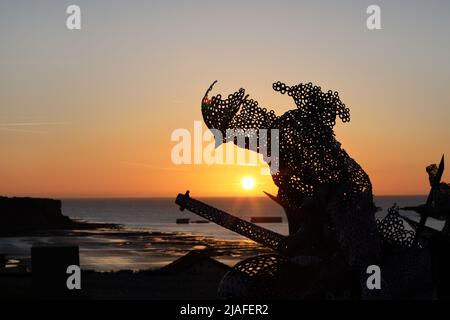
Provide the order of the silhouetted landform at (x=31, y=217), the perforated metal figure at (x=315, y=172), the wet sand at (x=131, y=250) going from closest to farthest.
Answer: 1. the perforated metal figure at (x=315, y=172)
2. the wet sand at (x=131, y=250)
3. the silhouetted landform at (x=31, y=217)

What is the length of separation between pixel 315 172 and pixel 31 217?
91.5 m

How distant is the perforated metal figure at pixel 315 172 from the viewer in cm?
1408

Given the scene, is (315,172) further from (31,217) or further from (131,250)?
(31,217)

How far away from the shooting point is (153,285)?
69.8ft

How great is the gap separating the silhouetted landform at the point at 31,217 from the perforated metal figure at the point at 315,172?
84422 mm

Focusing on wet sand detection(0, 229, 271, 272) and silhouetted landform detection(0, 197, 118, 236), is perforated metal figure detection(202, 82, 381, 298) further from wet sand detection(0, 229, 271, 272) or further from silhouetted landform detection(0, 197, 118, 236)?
silhouetted landform detection(0, 197, 118, 236)

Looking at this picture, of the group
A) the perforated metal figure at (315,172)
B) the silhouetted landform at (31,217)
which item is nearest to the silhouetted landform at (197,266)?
the perforated metal figure at (315,172)

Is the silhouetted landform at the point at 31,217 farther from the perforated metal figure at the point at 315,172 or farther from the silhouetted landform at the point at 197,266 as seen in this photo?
the perforated metal figure at the point at 315,172

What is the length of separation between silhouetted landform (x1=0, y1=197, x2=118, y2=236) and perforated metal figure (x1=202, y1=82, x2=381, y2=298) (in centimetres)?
8442

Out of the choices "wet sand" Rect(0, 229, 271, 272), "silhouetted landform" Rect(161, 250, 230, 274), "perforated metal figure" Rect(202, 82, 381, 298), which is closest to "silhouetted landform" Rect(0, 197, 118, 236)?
"wet sand" Rect(0, 229, 271, 272)

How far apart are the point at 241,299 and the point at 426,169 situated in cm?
429

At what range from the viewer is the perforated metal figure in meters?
14.1
